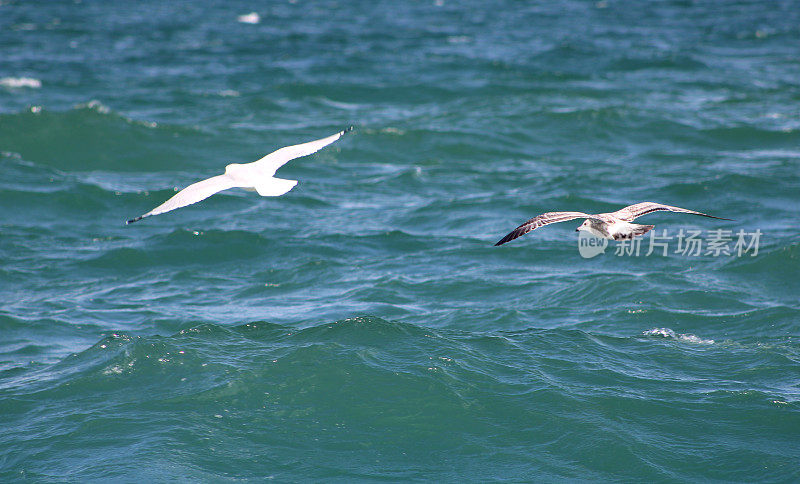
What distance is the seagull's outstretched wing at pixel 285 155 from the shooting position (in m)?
9.34

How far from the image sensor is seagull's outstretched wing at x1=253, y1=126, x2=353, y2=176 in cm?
934

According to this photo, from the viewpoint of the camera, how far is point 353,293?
1199cm

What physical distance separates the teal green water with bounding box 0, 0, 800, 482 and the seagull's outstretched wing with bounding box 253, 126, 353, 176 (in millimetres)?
2071

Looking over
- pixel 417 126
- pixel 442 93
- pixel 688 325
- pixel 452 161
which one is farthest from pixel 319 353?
pixel 442 93

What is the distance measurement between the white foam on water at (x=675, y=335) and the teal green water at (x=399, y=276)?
0.09 metres

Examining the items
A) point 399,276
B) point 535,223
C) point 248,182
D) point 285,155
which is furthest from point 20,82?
point 535,223

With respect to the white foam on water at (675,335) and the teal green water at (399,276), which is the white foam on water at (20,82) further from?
the white foam on water at (675,335)
